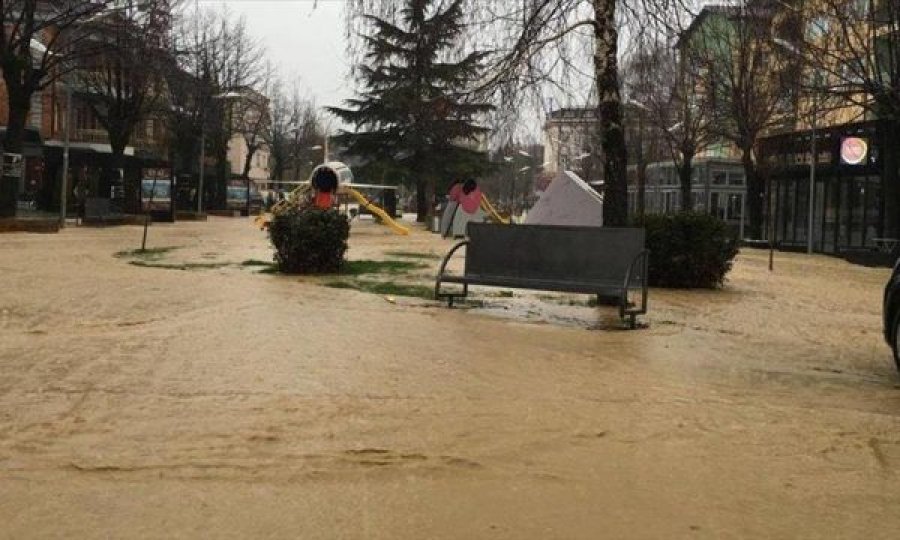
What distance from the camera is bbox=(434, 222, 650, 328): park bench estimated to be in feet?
34.2

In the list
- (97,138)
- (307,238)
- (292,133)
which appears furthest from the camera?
(292,133)

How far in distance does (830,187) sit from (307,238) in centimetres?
2586

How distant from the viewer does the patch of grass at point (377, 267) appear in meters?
16.2

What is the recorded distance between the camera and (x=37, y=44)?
3628cm

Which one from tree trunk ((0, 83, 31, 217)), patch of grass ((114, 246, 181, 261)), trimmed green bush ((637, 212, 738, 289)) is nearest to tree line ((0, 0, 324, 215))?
tree trunk ((0, 83, 31, 217))

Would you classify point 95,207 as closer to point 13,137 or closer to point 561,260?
point 13,137

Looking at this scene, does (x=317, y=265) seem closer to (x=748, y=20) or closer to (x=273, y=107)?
(x=748, y=20)

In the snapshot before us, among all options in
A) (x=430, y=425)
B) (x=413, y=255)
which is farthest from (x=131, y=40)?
(x=430, y=425)

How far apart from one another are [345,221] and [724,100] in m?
23.3

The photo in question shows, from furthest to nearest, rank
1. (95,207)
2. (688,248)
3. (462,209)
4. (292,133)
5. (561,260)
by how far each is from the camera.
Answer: (292,133)
(462,209)
(95,207)
(688,248)
(561,260)

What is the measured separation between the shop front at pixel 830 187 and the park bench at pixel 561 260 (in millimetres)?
21742

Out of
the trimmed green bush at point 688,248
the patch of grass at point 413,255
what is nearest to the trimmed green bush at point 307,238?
the trimmed green bush at point 688,248

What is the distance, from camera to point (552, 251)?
10.9 m

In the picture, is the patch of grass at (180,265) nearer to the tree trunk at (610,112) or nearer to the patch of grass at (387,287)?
the patch of grass at (387,287)
